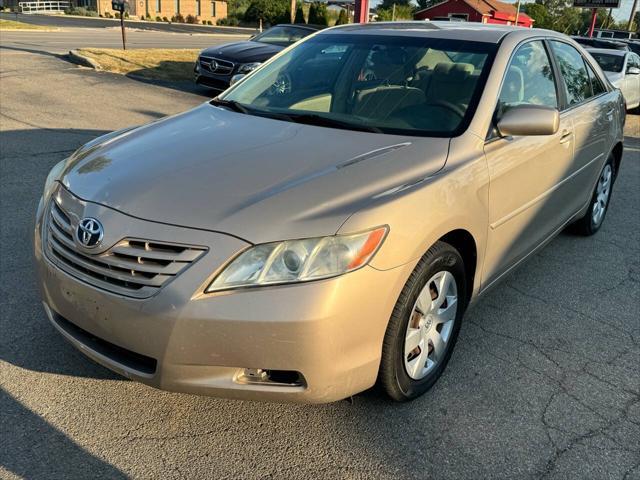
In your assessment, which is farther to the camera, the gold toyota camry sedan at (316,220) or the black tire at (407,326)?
the black tire at (407,326)

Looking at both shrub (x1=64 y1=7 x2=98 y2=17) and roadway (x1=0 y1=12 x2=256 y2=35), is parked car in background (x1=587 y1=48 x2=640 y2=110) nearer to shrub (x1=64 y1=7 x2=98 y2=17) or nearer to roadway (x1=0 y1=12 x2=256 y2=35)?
roadway (x1=0 y1=12 x2=256 y2=35)

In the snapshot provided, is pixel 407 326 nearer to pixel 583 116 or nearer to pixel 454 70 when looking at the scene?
pixel 454 70

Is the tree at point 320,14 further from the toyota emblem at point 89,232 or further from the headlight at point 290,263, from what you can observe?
the headlight at point 290,263

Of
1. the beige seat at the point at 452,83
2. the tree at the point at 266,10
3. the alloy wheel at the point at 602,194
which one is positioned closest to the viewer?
the beige seat at the point at 452,83

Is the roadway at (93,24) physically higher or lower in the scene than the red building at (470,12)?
lower

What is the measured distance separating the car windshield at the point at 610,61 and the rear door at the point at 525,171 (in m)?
10.6

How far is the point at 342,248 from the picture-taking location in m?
2.25

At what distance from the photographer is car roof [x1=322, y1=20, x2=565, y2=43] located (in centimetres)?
364

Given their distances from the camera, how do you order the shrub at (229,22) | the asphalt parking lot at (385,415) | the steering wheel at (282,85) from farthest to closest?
1. the shrub at (229,22)
2. the steering wheel at (282,85)
3. the asphalt parking lot at (385,415)

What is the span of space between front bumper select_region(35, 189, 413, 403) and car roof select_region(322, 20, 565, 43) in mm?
1912

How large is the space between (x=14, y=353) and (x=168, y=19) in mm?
63128

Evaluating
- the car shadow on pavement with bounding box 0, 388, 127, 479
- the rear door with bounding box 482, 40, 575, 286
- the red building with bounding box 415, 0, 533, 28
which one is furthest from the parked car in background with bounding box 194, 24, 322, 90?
the red building with bounding box 415, 0, 533, 28

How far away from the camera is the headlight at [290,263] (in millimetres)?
2203

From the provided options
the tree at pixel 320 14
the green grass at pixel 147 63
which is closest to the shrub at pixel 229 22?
the tree at pixel 320 14
